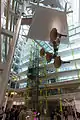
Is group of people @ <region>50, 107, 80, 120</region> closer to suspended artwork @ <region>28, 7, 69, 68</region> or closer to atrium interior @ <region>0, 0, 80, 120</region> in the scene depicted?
atrium interior @ <region>0, 0, 80, 120</region>

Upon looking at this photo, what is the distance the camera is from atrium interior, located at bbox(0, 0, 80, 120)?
311 cm

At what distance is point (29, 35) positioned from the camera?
11.0 feet

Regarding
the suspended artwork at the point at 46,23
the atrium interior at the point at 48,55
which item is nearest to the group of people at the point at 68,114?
the atrium interior at the point at 48,55

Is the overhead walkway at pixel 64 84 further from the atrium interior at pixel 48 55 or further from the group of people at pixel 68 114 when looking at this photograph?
the group of people at pixel 68 114

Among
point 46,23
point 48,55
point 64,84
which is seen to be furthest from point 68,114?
point 48,55

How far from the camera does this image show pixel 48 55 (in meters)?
2.53

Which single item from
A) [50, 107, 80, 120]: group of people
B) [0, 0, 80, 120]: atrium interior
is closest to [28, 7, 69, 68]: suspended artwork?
[0, 0, 80, 120]: atrium interior

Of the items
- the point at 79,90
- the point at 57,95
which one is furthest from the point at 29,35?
the point at 57,95

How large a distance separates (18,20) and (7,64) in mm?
581

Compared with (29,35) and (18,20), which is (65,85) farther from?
(18,20)

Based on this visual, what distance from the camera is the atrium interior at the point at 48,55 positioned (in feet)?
10.2

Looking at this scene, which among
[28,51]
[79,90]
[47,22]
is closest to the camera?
[47,22]

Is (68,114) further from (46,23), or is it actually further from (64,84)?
(46,23)

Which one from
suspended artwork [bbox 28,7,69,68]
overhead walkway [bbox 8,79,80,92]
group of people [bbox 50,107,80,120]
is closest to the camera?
suspended artwork [bbox 28,7,69,68]
